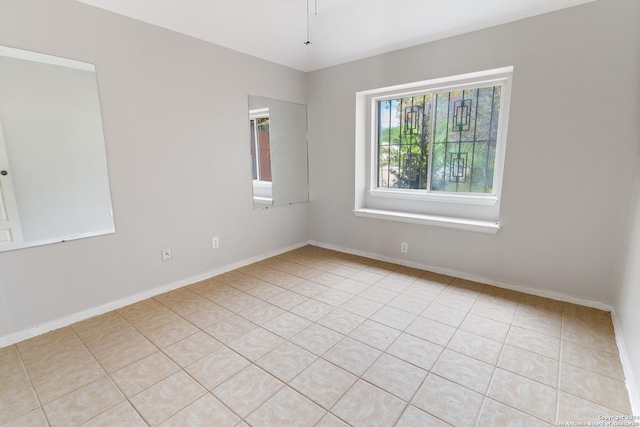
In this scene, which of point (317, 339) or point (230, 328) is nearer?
point (317, 339)

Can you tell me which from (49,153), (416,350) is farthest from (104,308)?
(416,350)

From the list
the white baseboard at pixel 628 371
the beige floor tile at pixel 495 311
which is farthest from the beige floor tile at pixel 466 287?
the white baseboard at pixel 628 371

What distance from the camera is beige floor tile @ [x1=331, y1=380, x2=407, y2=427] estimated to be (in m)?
1.41

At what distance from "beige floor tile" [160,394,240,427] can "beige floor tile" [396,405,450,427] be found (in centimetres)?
81

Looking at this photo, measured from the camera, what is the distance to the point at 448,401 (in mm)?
1517

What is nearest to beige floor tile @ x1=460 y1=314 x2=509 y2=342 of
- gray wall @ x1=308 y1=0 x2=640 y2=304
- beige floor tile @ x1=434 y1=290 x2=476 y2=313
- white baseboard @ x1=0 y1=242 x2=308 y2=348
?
beige floor tile @ x1=434 y1=290 x2=476 y2=313

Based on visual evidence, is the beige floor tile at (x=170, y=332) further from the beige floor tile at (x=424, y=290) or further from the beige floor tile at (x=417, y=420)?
the beige floor tile at (x=424, y=290)

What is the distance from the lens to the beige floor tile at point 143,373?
163 cm

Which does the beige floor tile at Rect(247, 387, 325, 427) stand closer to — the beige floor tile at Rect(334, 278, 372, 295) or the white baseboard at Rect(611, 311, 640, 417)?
the beige floor tile at Rect(334, 278, 372, 295)

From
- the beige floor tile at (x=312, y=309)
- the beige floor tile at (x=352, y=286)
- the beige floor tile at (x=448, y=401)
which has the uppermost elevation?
the beige floor tile at (x=352, y=286)

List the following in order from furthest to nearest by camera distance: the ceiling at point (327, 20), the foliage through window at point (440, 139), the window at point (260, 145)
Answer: the window at point (260, 145)
the foliage through window at point (440, 139)
the ceiling at point (327, 20)

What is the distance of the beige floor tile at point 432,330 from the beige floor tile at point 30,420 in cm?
211

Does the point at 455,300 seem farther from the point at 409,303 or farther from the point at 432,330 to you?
the point at 432,330

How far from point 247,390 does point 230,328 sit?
659 mm
